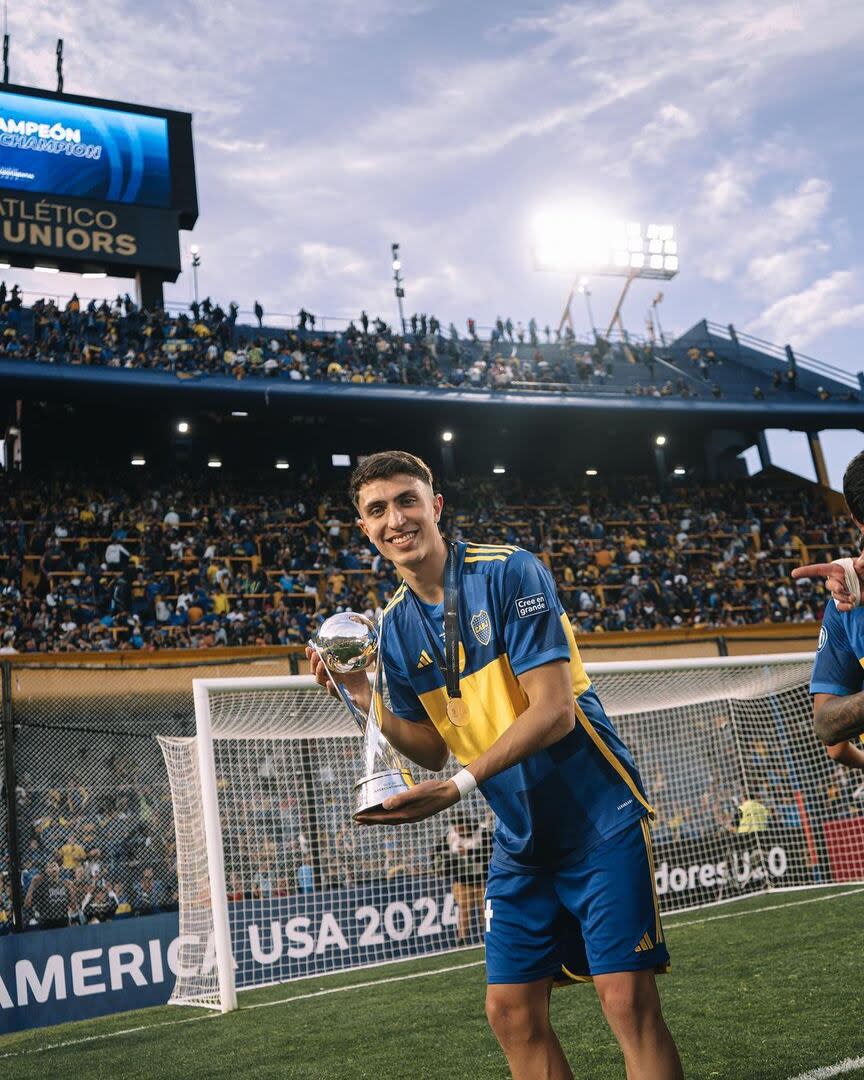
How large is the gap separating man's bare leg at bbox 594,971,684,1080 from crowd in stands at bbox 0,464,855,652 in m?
17.3

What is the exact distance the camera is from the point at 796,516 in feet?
98.1

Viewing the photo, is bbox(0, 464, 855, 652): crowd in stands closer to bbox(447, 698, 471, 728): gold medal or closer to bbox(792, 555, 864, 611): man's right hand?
bbox(447, 698, 471, 728): gold medal

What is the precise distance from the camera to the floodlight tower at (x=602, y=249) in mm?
37969

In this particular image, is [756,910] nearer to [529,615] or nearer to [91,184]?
[529,615]

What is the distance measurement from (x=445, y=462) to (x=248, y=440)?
6.01 meters

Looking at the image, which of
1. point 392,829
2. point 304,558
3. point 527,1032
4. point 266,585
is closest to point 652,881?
point 527,1032

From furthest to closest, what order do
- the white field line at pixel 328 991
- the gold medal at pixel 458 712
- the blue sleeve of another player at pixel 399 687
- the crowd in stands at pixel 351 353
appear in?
1. the crowd in stands at pixel 351 353
2. the white field line at pixel 328 991
3. the blue sleeve of another player at pixel 399 687
4. the gold medal at pixel 458 712

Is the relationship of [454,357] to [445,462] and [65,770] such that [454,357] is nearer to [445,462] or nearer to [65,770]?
[445,462]

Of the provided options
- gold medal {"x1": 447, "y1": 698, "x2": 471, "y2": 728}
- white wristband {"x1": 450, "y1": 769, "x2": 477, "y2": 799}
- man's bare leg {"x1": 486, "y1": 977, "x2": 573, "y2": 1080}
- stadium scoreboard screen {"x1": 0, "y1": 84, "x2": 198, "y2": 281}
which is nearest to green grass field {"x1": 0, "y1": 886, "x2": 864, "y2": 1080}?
man's bare leg {"x1": 486, "y1": 977, "x2": 573, "y2": 1080}

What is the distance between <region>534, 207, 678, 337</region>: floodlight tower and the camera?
37969mm

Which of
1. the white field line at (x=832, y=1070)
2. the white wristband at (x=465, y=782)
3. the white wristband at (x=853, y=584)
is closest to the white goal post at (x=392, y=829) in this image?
the white field line at (x=832, y=1070)

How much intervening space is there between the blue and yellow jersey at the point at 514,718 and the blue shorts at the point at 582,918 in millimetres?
53

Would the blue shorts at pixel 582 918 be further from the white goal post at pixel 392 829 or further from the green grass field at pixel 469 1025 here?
the white goal post at pixel 392 829

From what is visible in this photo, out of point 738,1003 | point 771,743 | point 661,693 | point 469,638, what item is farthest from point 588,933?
point 771,743
